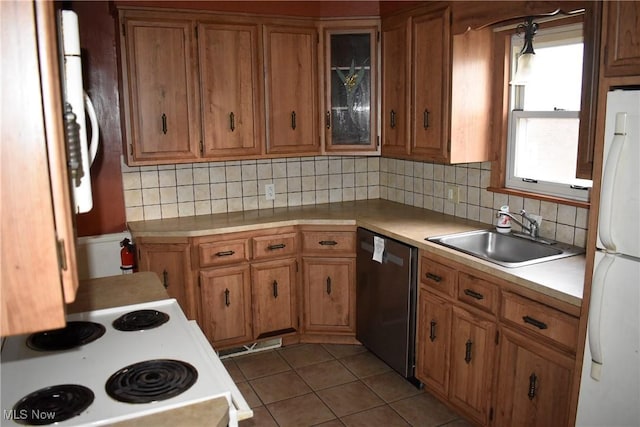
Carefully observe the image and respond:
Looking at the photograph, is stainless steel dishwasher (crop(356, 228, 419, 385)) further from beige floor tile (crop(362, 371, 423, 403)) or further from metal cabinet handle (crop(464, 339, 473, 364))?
metal cabinet handle (crop(464, 339, 473, 364))

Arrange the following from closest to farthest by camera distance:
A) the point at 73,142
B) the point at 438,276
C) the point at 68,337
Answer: the point at 73,142, the point at 68,337, the point at 438,276

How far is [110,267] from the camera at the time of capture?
3596 millimetres

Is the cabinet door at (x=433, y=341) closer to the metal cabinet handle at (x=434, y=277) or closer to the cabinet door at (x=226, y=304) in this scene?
the metal cabinet handle at (x=434, y=277)

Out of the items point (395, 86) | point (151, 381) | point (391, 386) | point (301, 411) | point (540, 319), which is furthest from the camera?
point (395, 86)

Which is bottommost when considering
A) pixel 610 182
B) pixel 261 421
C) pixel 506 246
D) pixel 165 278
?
pixel 261 421

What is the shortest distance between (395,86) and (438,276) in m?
1.36

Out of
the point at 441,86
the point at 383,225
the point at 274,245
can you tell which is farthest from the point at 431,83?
the point at 274,245

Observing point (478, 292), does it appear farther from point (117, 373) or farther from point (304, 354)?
point (117, 373)

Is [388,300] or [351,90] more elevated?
[351,90]

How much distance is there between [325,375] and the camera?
3354 mm

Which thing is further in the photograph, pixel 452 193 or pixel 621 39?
pixel 452 193

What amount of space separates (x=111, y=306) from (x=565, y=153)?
93.6 inches

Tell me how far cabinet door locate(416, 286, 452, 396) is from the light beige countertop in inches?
11.9

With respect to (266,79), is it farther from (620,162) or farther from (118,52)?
(620,162)
